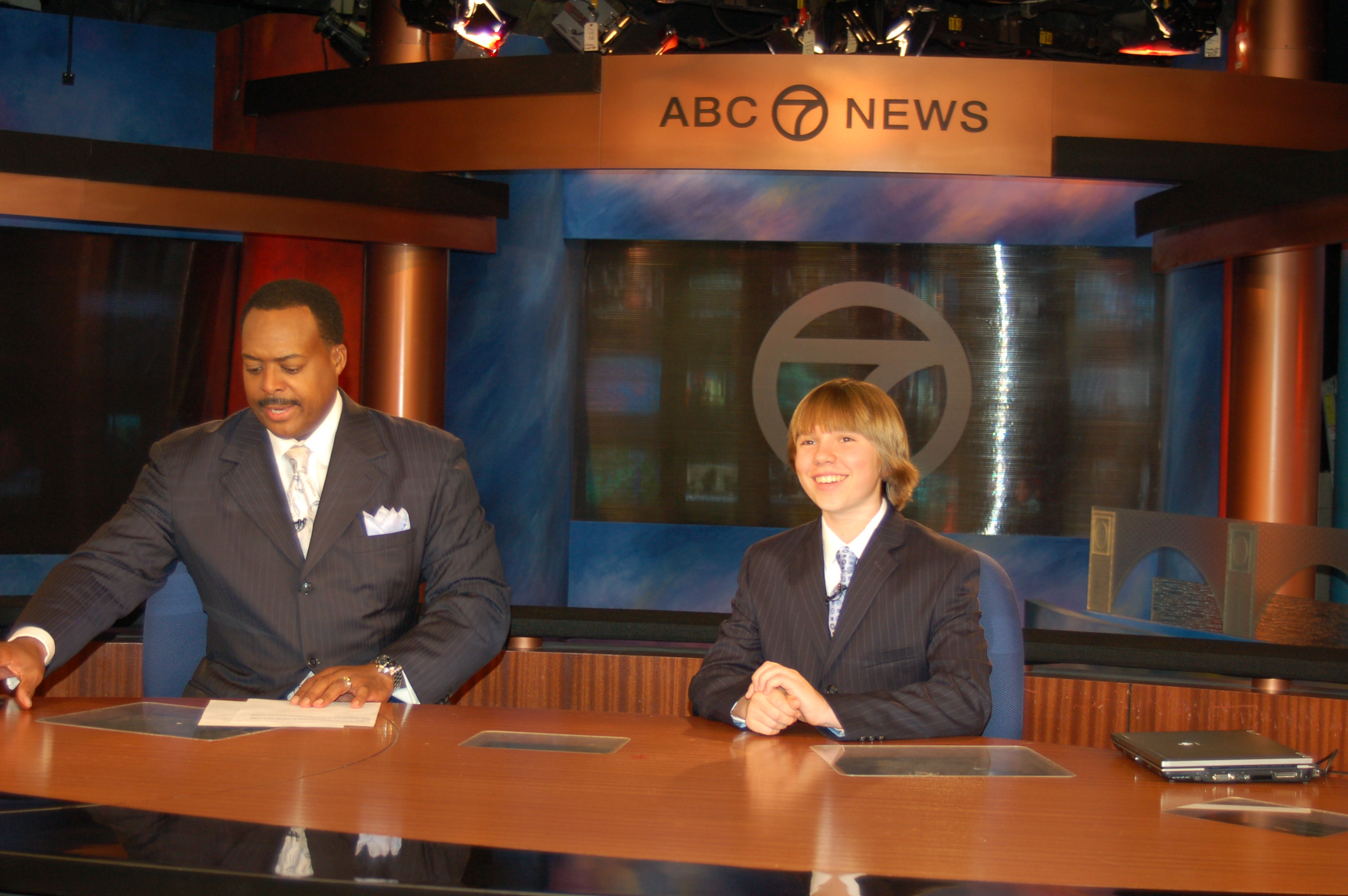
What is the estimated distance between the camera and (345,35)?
231 inches

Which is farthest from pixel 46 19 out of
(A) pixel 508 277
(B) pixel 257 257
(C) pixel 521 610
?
(C) pixel 521 610

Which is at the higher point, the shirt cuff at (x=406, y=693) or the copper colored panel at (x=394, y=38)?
the copper colored panel at (x=394, y=38)

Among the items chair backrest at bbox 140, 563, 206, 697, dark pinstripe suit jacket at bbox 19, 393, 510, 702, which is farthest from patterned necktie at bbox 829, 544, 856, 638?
chair backrest at bbox 140, 563, 206, 697

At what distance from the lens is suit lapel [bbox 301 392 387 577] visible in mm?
2107

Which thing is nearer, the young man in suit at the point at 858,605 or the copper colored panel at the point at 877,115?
the young man in suit at the point at 858,605

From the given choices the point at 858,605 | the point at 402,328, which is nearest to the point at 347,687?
the point at 858,605

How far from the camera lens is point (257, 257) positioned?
Answer: 562 cm

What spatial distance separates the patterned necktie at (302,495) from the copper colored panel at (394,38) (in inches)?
155

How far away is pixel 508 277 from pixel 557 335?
381mm

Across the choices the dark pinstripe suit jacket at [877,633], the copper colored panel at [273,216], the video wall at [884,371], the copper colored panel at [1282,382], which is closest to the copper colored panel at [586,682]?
the dark pinstripe suit jacket at [877,633]

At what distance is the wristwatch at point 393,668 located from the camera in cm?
198

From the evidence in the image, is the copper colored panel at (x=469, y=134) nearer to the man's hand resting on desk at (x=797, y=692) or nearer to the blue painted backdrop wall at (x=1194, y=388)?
the blue painted backdrop wall at (x=1194, y=388)

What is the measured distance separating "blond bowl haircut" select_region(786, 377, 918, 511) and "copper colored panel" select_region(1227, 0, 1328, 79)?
4299 millimetres

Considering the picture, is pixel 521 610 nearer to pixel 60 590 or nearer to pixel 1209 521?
pixel 60 590
